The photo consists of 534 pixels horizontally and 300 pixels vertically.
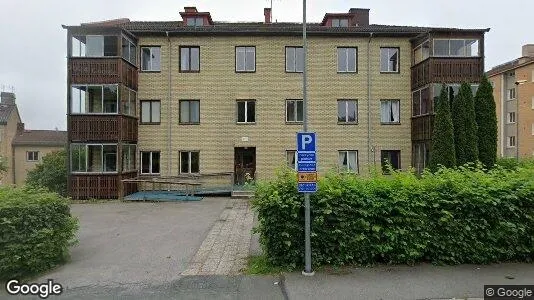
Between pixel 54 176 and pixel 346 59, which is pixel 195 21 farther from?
pixel 54 176

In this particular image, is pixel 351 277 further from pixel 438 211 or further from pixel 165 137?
pixel 165 137

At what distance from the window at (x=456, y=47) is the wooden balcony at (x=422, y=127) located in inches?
132

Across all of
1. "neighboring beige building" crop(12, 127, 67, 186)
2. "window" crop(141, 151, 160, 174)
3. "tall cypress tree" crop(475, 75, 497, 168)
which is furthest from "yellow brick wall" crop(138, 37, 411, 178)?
"neighboring beige building" crop(12, 127, 67, 186)

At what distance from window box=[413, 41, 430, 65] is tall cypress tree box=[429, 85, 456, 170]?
284cm

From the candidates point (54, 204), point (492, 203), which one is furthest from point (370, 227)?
point (54, 204)

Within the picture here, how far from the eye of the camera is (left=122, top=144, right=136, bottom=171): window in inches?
696

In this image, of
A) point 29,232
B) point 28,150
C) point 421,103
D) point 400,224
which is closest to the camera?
point 29,232

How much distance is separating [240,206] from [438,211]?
32.3ft

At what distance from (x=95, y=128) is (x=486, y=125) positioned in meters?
18.9

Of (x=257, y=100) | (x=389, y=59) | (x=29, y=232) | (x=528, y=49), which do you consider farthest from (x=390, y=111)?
(x=528, y=49)

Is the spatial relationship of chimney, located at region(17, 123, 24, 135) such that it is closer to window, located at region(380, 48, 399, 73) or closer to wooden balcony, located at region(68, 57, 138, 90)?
wooden balcony, located at region(68, 57, 138, 90)

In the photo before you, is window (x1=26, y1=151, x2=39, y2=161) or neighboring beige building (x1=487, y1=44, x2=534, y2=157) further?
window (x1=26, y1=151, x2=39, y2=161)

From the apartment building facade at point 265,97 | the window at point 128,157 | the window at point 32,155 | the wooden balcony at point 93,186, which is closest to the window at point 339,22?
the apartment building facade at point 265,97

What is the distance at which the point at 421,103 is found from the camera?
60.4 ft
